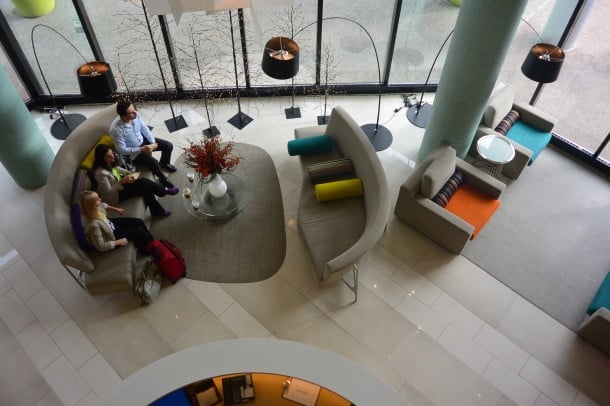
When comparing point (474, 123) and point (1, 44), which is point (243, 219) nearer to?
point (474, 123)

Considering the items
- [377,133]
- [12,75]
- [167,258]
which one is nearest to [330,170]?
[377,133]

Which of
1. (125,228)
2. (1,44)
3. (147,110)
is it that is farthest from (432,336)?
(1,44)

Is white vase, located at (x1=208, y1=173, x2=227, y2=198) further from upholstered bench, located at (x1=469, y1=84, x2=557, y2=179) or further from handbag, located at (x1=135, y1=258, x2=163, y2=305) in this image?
upholstered bench, located at (x1=469, y1=84, x2=557, y2=179)

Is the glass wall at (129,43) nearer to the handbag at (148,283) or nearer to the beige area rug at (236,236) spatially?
the beige area rug at (236,236)

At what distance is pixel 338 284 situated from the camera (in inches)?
230

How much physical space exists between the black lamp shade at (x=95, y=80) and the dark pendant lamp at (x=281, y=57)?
2271 mm

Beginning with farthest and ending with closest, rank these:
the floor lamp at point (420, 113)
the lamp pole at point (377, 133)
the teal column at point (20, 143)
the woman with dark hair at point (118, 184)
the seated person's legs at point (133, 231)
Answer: the floor lamp at point (420, 113)
the lamp pole at point (377, 133)
the teal column at point (20, 143)
the woman with dark hair at point (118, 184)
the seated person's legs at point (133, 231)

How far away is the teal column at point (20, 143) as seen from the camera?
6.03 metres

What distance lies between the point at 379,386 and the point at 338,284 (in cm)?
294

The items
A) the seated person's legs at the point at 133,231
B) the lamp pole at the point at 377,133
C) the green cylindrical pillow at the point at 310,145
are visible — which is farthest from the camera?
the lamp pole at the point at 377,133

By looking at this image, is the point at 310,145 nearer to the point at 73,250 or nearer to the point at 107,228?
the point at 107,228

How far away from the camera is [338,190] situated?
19.6 ft

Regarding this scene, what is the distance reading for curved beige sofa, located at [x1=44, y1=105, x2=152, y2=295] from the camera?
524 centimetres

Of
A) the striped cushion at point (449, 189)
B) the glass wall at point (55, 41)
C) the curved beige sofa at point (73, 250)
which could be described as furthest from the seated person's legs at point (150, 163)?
the striped cushion at point (449, 189)
